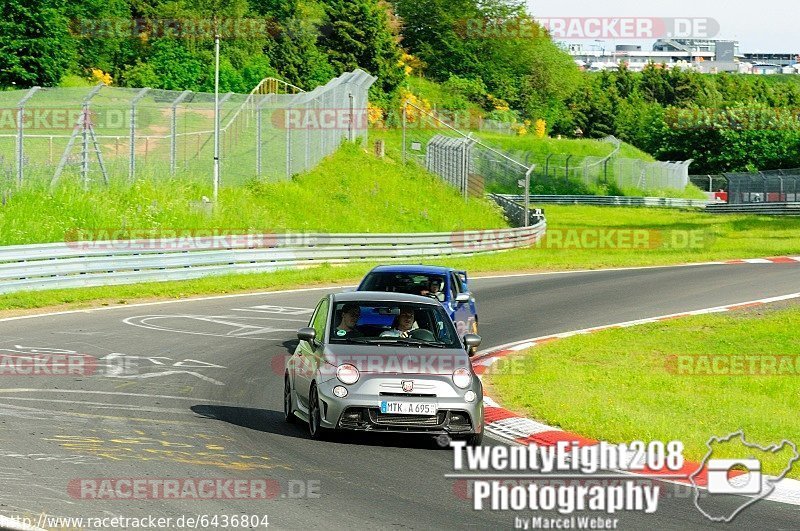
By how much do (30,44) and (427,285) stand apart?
194ft

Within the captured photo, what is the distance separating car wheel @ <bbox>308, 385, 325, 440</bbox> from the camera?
1152 cm

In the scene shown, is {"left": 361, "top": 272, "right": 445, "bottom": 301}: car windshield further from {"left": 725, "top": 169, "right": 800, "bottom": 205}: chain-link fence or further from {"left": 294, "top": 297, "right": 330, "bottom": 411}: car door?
{"left": 725, "top": 169, "right": 800, "bottom": 205}: chain-link fence

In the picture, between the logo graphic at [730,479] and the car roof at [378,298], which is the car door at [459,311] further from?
the logo graphic at [730,479]

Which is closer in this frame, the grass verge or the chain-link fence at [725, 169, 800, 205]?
the grass verge

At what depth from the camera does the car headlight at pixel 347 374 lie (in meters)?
11.5

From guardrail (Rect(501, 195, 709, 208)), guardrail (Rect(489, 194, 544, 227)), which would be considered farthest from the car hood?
guardrail (Rect(501, 195, 709, 208))

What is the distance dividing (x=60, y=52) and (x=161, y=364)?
200ft

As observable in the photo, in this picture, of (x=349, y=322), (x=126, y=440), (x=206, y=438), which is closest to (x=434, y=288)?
(x=349, y=322)

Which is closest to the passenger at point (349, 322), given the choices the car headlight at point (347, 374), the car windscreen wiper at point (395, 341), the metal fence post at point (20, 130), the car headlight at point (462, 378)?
the car windscreen wiper at point (395, 341)

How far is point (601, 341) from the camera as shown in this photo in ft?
70.1

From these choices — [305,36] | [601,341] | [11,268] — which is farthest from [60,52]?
[601,341]

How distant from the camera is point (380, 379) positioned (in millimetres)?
11445

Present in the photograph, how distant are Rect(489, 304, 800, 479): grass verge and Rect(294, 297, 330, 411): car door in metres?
2.52

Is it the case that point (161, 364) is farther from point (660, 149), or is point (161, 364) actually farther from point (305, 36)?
point (660, 149)
